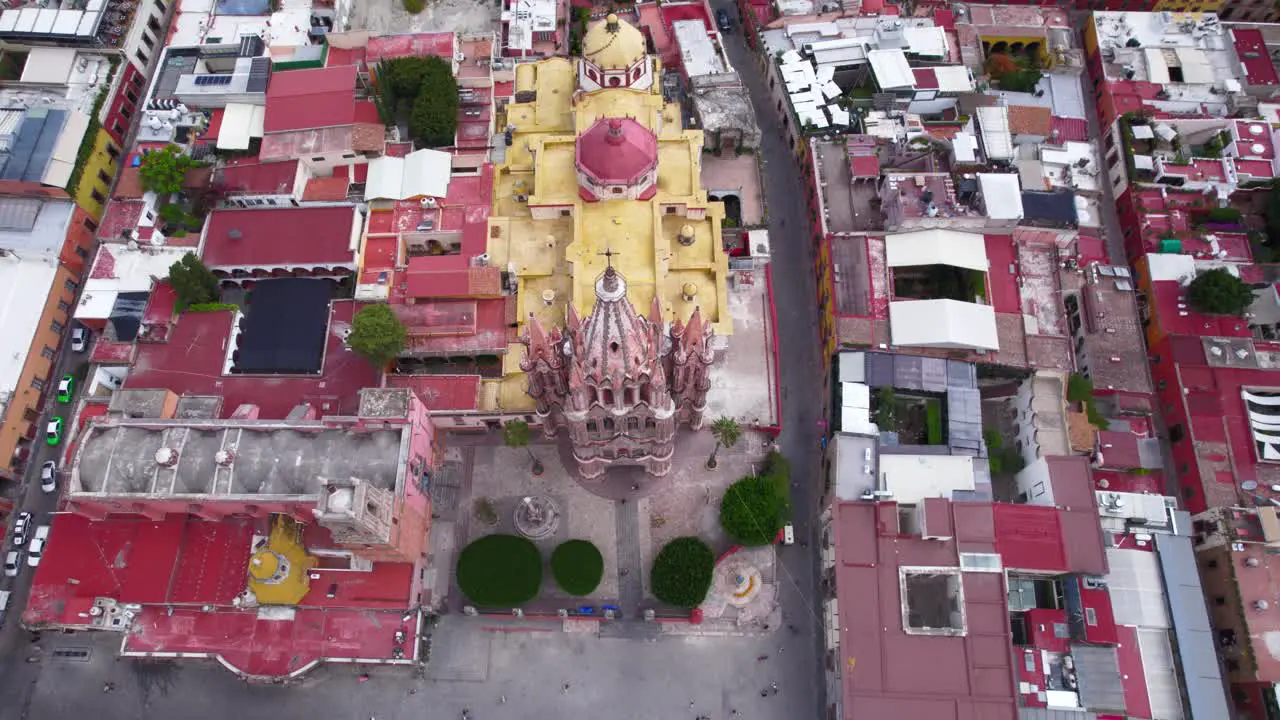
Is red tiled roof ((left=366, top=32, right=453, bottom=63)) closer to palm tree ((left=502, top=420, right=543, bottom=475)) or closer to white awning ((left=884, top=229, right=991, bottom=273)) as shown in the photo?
palm tree ((left=502, top=420, right=543, bottom=475))

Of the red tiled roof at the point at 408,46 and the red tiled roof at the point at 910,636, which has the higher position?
the red tiled roof at the point at 408,46

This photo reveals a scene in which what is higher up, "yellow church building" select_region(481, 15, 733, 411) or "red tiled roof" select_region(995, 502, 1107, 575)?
"yellow church building" select_region(481, 15, 733, 411)

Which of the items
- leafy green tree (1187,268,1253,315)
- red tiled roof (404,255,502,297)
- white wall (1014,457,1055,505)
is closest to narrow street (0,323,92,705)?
red tiled roof (404,255,502,297)

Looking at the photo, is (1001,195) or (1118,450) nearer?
(1118,450)

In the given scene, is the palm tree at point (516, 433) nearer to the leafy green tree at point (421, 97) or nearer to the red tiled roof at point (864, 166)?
the leafy green tree at point (421, 97)

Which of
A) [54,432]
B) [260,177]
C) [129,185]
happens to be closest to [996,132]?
[260,177]

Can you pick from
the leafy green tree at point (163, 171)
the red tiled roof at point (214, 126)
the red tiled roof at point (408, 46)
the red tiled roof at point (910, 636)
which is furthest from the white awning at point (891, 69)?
the leafy green tree at point (163, 171)

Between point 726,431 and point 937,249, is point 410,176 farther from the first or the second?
point 937,249
